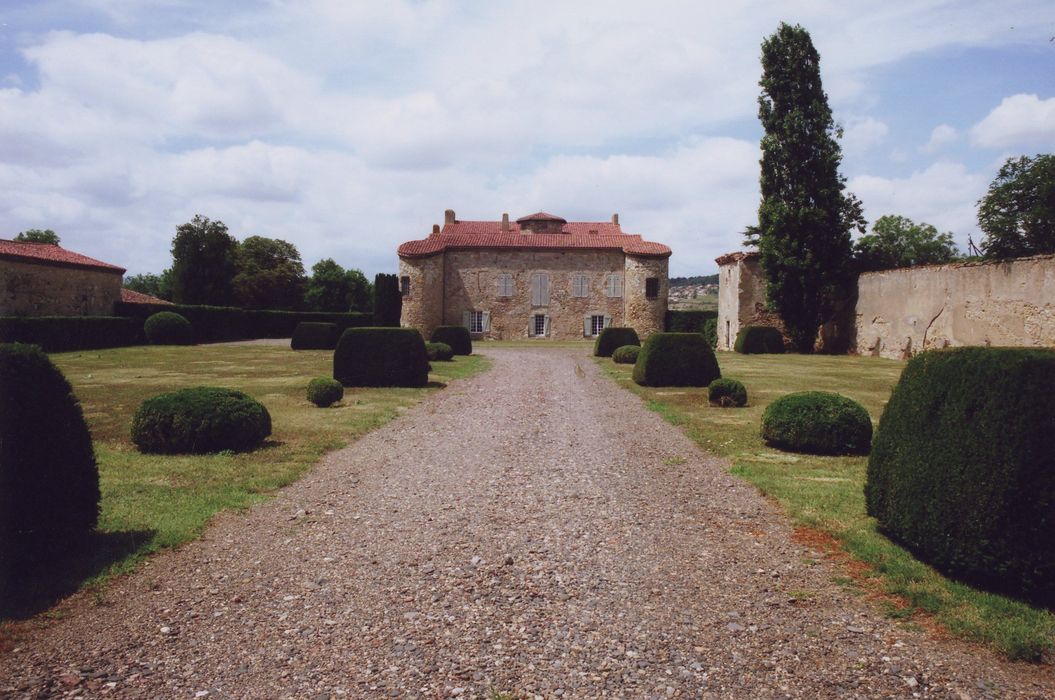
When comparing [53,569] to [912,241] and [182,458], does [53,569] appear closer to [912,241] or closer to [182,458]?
[182,458]

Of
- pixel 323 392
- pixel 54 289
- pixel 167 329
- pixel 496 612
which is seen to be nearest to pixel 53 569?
pixel 496 612

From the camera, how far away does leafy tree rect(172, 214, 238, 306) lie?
49.9 metres

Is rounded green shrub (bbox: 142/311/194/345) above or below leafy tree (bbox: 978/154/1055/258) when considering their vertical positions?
below

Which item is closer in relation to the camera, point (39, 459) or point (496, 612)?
point (496, 612)

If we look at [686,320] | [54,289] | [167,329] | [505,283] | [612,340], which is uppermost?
[505,283]

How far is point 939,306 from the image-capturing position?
22.5 m

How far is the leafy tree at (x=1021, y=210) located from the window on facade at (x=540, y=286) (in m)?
23.0

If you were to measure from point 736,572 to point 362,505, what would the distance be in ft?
10.5

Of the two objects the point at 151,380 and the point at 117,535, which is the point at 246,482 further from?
the point at 151,380

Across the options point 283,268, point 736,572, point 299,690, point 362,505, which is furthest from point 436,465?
point 283,268

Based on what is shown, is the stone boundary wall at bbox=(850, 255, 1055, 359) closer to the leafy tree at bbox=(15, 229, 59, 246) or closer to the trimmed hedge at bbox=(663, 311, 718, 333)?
the trimmed hedge at bbox=(663, 311, 718, 333)

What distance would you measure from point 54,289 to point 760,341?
100 ft

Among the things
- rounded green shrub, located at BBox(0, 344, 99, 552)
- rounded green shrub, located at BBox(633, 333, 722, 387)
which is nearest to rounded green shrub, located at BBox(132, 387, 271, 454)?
rounded green shrub, located at BBox(0, 344, 99, 552)

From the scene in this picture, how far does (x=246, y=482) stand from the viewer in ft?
21.8
